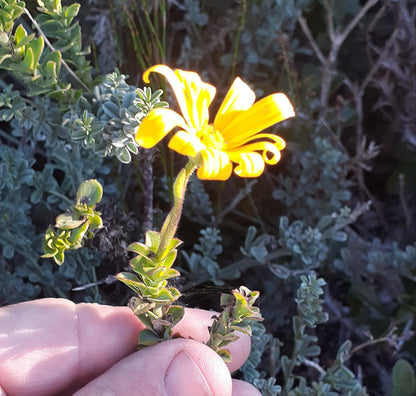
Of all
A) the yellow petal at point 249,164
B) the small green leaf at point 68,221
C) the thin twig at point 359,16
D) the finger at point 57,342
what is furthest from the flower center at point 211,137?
the thin twig at point 359,16

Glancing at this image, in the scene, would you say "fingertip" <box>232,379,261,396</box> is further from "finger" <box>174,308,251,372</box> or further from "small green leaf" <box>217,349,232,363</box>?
"small green leaf" <box>217,349,232,363</box>

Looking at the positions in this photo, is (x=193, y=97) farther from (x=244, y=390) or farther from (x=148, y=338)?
(x=244, y=390)

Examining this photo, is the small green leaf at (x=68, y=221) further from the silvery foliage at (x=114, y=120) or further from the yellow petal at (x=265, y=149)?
the yellow petal at (x=265, y=149)

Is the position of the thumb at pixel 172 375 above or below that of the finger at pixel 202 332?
above

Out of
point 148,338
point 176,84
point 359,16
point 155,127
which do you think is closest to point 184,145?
point 155,127

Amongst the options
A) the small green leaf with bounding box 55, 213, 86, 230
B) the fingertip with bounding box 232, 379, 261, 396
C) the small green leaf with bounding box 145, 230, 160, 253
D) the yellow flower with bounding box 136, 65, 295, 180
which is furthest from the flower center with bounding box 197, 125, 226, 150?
the fingertip with bounding box 232, 379, 261, 396

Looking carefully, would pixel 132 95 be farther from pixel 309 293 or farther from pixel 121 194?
pixel 309 293

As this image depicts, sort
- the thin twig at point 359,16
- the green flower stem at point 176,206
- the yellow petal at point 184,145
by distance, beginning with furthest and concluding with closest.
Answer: the thin twig at point 359,16
the green flower stem at point 176,206
the yellow petal at point 184,145

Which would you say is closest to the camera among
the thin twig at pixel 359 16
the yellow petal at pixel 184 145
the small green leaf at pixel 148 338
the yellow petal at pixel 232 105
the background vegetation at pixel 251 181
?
the yellow petal at pixel 184 145
